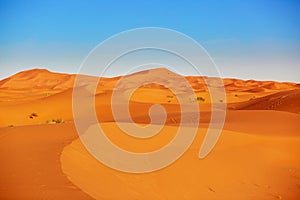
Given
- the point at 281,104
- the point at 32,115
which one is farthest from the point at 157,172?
the point at 281,104

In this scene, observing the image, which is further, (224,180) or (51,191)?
(224,180)

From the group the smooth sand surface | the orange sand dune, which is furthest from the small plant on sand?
the orange sand dune

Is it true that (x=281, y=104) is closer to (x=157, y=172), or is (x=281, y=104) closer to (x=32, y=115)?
(x=157, y=172)

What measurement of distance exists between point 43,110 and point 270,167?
19036 millimetres

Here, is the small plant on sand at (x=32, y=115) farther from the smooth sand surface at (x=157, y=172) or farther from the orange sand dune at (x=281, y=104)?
the orange sand dune at (x=281, y=104)

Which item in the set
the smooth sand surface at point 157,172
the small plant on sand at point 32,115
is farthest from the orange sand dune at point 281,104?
the small plant on sand at point 32,115

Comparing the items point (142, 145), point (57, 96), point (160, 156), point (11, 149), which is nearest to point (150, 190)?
point (160, 156)

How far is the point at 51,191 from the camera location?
4.92 metres

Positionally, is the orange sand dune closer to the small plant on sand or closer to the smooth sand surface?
the smooth sand surface

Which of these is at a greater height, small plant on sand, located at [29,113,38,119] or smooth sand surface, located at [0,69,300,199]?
small plant on sand, located at [29,113,38,119]

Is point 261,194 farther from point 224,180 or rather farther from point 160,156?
point 160,156

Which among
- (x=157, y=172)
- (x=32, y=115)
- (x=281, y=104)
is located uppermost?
(x=32, y=115)

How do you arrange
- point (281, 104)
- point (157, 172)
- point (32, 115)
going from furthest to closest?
point (32, 115) → point (281, 104) → point (157, 172)

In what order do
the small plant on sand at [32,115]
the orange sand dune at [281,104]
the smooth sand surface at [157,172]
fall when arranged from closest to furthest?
1. the smooth sand surface at [157,172]
2. the orange sand dune at [281,104]
3. the small plant on sand at [32,115]
